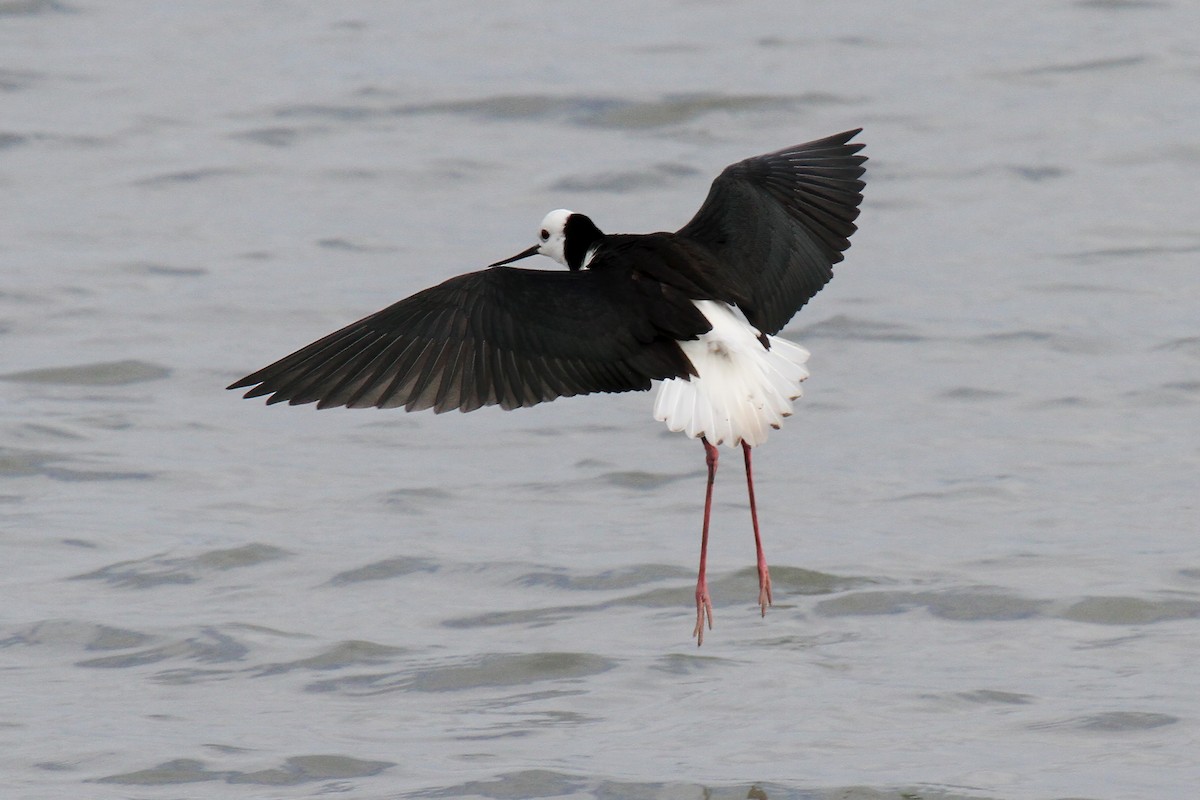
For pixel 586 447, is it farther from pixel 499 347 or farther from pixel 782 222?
pixel 499 347

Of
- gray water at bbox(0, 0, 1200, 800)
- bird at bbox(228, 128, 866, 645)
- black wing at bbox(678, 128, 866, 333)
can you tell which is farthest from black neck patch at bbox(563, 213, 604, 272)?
gray water at bbox(0, 0, 1200, 800)

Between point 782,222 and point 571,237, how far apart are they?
31.0 inches

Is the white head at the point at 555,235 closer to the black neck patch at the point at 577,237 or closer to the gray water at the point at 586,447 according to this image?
the black neck patch at the point at 577,237

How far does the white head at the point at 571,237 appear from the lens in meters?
7.80

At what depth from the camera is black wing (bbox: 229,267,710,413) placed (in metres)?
6.58

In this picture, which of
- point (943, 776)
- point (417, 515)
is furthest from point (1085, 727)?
point (417, 515)

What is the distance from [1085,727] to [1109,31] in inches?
447

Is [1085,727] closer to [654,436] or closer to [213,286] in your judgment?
[654,436]

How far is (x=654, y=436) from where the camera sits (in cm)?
1040

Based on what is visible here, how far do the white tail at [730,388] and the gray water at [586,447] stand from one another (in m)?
1.02

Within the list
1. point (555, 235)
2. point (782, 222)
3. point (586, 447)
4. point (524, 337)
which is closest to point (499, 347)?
point (524, 337)

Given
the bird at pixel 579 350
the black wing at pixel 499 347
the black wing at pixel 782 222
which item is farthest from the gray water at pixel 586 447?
the black wing at pixel 782 222

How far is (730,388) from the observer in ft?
22.1

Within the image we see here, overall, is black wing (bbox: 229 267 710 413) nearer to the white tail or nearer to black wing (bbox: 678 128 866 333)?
the white tail
